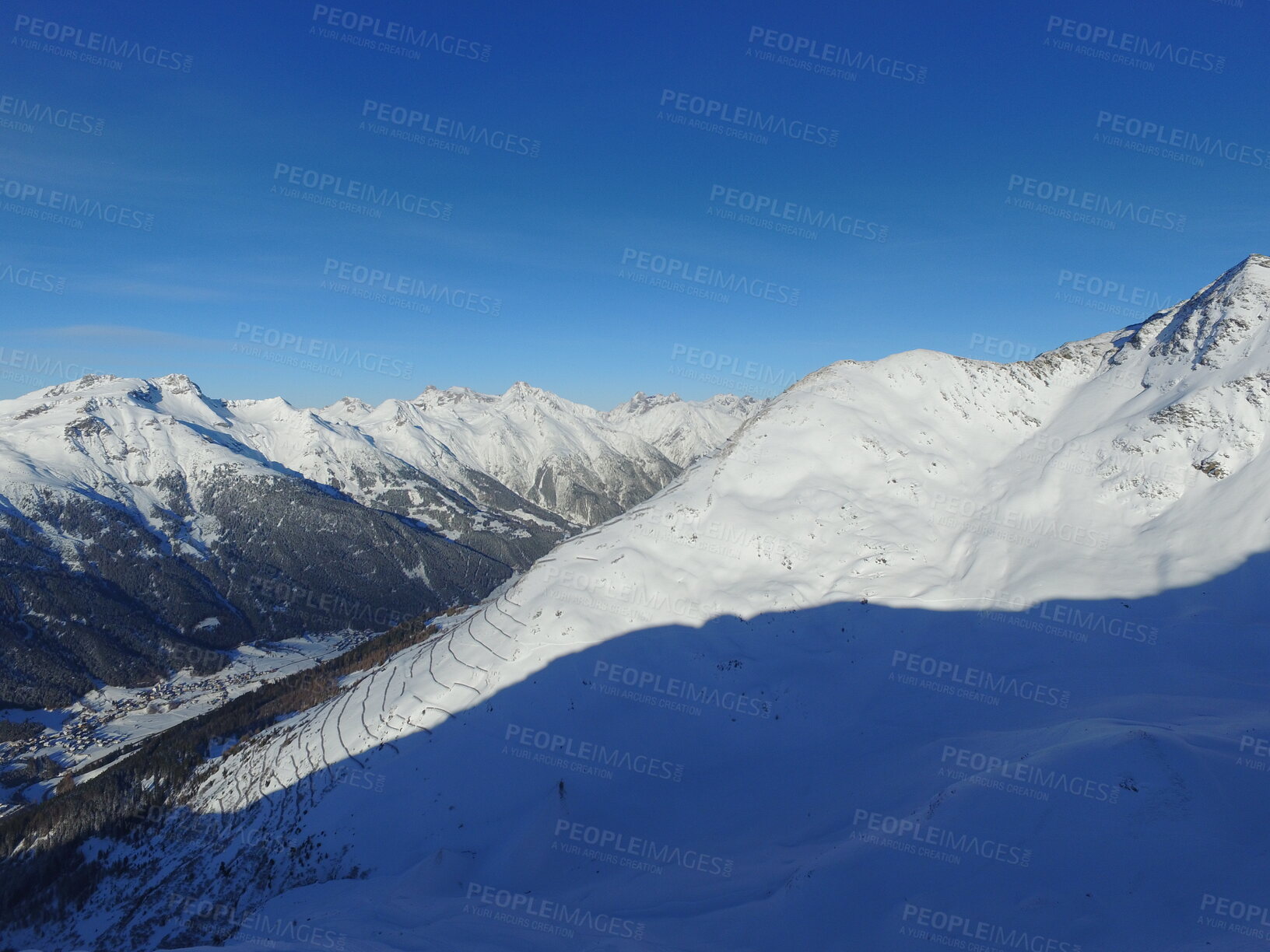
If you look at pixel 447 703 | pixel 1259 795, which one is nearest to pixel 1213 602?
pixel 1259 795

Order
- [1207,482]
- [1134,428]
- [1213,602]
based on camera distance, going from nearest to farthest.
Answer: [1213,602], [1207,482], [1134,428]

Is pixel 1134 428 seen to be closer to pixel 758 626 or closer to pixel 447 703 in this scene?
pixel 758 626

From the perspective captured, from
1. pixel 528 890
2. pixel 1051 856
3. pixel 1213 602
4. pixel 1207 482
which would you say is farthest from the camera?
pixel 1207 482

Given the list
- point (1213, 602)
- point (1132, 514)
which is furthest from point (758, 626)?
point (1132, 514)

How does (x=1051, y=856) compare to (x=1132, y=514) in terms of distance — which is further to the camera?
(x=1132, y=514)

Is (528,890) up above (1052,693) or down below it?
below

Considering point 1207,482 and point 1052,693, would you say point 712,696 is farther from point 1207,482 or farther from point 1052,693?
point 1207,482

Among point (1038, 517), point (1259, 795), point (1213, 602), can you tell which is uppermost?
point (1038, 517)
